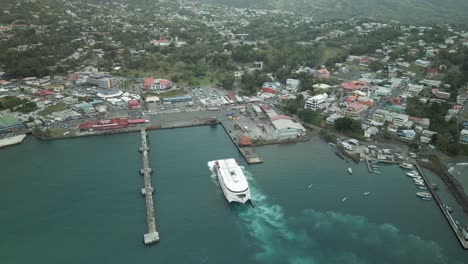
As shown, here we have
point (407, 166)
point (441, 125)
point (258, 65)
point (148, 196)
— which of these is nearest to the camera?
point (148, 196)

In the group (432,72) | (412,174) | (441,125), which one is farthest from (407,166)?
(432,72)

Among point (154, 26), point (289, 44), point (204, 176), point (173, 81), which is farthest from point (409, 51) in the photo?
point (154, 26)

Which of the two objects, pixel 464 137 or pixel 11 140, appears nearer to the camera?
pixel 11 140

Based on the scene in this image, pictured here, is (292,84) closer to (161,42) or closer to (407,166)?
(407,166)

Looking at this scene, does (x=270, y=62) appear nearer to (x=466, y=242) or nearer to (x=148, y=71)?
(x=148, y=71)

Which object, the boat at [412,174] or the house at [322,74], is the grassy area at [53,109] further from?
the boat at [412,174]

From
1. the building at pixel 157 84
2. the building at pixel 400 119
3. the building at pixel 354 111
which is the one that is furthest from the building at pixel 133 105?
the building at pixel 400 119
